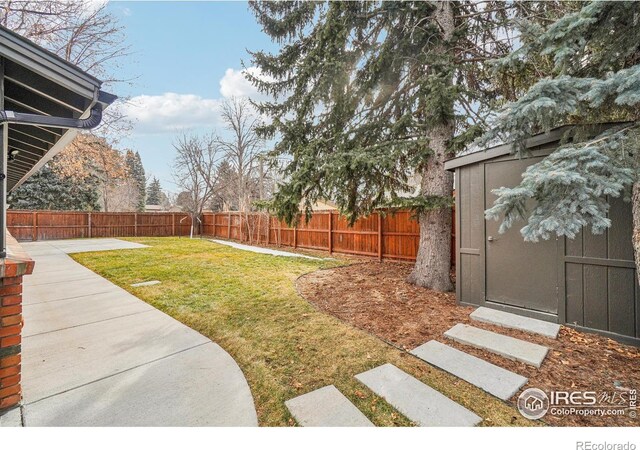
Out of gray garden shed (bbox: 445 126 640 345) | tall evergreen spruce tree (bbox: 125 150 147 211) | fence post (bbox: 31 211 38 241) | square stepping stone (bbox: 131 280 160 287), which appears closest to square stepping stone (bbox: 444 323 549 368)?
gray garden shed (bbox: 445 126 640 345)

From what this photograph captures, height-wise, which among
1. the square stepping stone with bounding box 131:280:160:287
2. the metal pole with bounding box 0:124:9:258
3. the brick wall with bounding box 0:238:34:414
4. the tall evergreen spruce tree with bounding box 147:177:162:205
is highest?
the tall evergreen spruce tree with bounding box 147:177:162:205

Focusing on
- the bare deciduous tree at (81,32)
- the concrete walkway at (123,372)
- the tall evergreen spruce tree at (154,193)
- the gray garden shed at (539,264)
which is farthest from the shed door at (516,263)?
the tall evergreen spruce tree at (154,193)

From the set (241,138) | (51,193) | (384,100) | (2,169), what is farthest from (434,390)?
(51,193)

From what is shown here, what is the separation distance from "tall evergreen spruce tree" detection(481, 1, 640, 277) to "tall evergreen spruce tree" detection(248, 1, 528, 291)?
64.7 inches

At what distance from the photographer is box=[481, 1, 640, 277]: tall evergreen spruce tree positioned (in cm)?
200

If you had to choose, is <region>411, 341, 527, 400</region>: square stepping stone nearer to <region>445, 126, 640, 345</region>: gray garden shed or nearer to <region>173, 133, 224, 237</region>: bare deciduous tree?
<region>445, 126, 640, 345</region>: gray garden shed

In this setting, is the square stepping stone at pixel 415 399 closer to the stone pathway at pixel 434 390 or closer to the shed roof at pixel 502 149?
the stone pathway at pixel 434 390

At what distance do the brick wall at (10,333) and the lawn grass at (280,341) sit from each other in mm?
1544

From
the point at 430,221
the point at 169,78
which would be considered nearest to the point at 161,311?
the point at 430,221

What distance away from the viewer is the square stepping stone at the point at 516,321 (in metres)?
3.09

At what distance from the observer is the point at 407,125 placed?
4965mm

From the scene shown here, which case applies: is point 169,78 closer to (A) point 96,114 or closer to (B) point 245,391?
(A) point 96,114

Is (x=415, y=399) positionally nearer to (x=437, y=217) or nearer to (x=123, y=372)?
(x=123, y=372)

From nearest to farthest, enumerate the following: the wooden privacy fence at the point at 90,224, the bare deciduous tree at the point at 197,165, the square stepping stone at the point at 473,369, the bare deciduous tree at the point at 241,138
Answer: the square stepping stone at the point at 473,369, the wooden privacy fence at the point at 90,224, the bare deciduous tree at the point at 241,138, the bare deciduous tree at the point at 197,165
